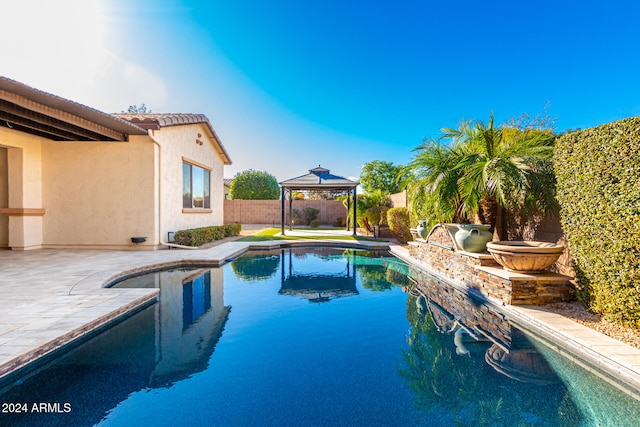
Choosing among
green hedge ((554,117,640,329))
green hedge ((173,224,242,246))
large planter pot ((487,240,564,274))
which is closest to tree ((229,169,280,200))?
green hedge ((173,224,242,246))

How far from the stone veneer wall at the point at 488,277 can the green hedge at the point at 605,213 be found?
424mm

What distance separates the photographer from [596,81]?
1230 centimetres

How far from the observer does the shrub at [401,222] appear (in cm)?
1216

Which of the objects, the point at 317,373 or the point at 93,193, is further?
the point at 93,193

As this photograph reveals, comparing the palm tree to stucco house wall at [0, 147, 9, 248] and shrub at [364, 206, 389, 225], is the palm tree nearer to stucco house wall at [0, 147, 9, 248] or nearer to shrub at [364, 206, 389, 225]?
shrub at [364, 206, 389, 225]

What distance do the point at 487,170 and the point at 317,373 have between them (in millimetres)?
5129

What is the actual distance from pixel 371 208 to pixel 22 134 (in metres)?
14.6

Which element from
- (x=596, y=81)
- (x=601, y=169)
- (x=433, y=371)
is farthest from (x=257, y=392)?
(x=596, y=81)

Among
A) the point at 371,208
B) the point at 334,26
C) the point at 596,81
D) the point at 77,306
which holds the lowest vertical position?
the point at 77,306

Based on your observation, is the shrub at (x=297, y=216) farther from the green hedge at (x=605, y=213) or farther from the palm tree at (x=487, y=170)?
the green hedge at (x=605, y=213)

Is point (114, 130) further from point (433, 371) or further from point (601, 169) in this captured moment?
point (601, 169)

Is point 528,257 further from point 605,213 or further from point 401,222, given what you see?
point 401,222

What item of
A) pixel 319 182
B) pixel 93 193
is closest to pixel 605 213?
pixel 93 193

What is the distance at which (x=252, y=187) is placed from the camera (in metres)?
28.9
